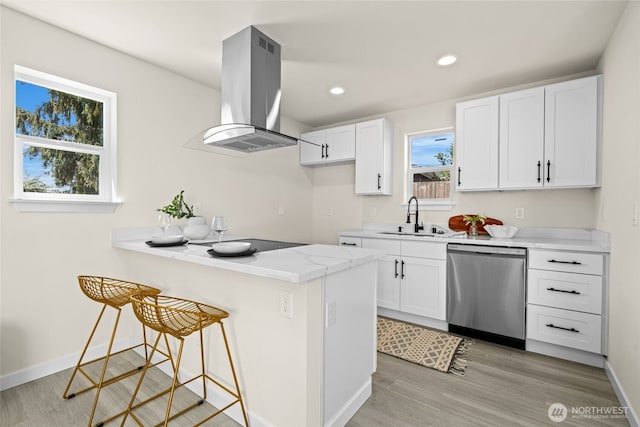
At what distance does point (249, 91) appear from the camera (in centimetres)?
219

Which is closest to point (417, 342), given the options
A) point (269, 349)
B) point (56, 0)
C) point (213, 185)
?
point (269, 349)

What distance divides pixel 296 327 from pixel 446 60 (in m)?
2.52

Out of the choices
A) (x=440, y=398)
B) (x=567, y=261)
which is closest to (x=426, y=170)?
(x=567, y=261)

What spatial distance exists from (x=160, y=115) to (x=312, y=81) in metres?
1.49

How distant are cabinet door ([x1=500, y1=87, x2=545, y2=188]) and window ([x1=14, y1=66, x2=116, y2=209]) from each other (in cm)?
354

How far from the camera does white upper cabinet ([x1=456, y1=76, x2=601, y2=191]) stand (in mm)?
2588

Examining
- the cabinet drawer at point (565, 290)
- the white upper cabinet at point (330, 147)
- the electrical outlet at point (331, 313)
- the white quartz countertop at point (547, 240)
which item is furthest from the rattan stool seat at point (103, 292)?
the cabinet drawer at point (565, 290)

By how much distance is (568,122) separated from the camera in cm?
267

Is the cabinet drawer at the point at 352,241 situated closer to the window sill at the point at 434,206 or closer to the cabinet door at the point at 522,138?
the window sill at the point at 434,206

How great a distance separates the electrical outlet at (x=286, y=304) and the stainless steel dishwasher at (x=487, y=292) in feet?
6.71

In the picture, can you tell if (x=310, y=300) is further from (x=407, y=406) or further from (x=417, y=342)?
(x=417, y=342)

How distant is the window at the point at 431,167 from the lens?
368 centimetres

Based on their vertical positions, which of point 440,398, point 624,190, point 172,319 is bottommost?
point 440,398

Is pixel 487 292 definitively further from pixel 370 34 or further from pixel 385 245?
pixel 370 34
